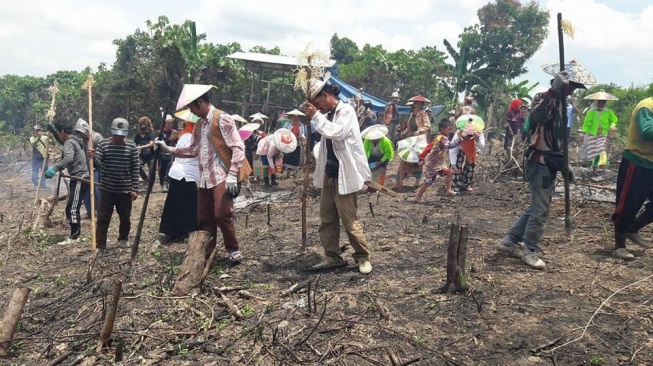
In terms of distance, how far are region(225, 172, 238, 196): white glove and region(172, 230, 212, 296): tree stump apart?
54 cm

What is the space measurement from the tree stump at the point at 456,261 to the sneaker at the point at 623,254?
205cm

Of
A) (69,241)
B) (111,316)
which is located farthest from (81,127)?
(111,316)

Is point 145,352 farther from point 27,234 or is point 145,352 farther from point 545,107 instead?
point 27,234

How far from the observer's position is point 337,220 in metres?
5.07

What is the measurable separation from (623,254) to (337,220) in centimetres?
291

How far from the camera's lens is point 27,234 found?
764cm

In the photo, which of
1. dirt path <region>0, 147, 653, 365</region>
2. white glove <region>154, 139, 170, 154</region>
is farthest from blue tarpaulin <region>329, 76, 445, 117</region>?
dirt path <region>0, 147, 653, 365</region>

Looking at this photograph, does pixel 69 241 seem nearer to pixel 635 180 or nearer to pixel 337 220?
pixel 337 220

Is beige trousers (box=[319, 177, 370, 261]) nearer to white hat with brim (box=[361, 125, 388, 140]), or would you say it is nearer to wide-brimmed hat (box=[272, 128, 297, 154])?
white hat with brim (box=[361, 125, 388, 140])

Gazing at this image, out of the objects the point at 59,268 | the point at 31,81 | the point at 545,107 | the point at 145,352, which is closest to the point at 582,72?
the point at 545,107

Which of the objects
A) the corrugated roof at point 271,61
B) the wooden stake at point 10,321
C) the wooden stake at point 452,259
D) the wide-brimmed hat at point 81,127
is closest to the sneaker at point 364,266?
the wooden stake at point 452,259

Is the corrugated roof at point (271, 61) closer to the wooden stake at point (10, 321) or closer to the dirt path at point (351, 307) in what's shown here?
the dirt path at point (351, 307)

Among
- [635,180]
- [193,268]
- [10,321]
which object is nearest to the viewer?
[10,321]

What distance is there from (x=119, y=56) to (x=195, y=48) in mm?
8209
